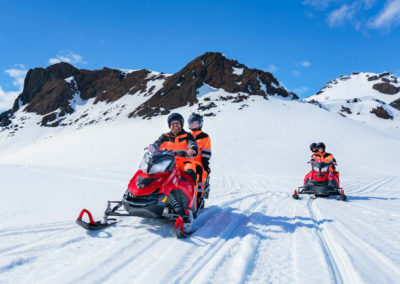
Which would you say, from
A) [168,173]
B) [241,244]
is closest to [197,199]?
[168,173]

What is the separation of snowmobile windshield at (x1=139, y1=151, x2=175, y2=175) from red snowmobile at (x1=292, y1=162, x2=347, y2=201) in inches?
239

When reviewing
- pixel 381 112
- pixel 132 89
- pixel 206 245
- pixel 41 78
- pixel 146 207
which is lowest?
pixel 206 245

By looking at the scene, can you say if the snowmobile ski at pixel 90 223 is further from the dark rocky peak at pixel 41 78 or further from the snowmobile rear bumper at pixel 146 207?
the dark rocky peak at pixel 41 78

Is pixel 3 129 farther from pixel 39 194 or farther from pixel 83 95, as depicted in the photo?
→ pixel 39 194

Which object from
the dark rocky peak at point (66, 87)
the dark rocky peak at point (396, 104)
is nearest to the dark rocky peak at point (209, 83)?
the dark rocky peak at point (66, 87)

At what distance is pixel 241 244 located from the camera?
141 inches

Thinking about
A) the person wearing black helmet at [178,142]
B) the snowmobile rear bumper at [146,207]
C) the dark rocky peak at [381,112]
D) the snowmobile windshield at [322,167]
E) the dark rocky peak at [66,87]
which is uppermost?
the dark rocky peak at [66,87]

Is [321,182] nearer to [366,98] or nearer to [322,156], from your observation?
[322,156]

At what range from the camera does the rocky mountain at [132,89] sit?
66.0 metres

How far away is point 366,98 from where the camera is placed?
109 meters

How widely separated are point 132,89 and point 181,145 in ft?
289

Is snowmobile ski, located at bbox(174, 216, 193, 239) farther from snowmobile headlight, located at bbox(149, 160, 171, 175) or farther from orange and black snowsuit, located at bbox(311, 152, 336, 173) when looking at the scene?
orange and black snowsuit, located at bbox(311, 152, 336, 173)

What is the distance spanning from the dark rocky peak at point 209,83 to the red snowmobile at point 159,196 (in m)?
57.9

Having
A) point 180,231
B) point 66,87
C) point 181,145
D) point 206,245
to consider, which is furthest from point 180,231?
point 66,87
